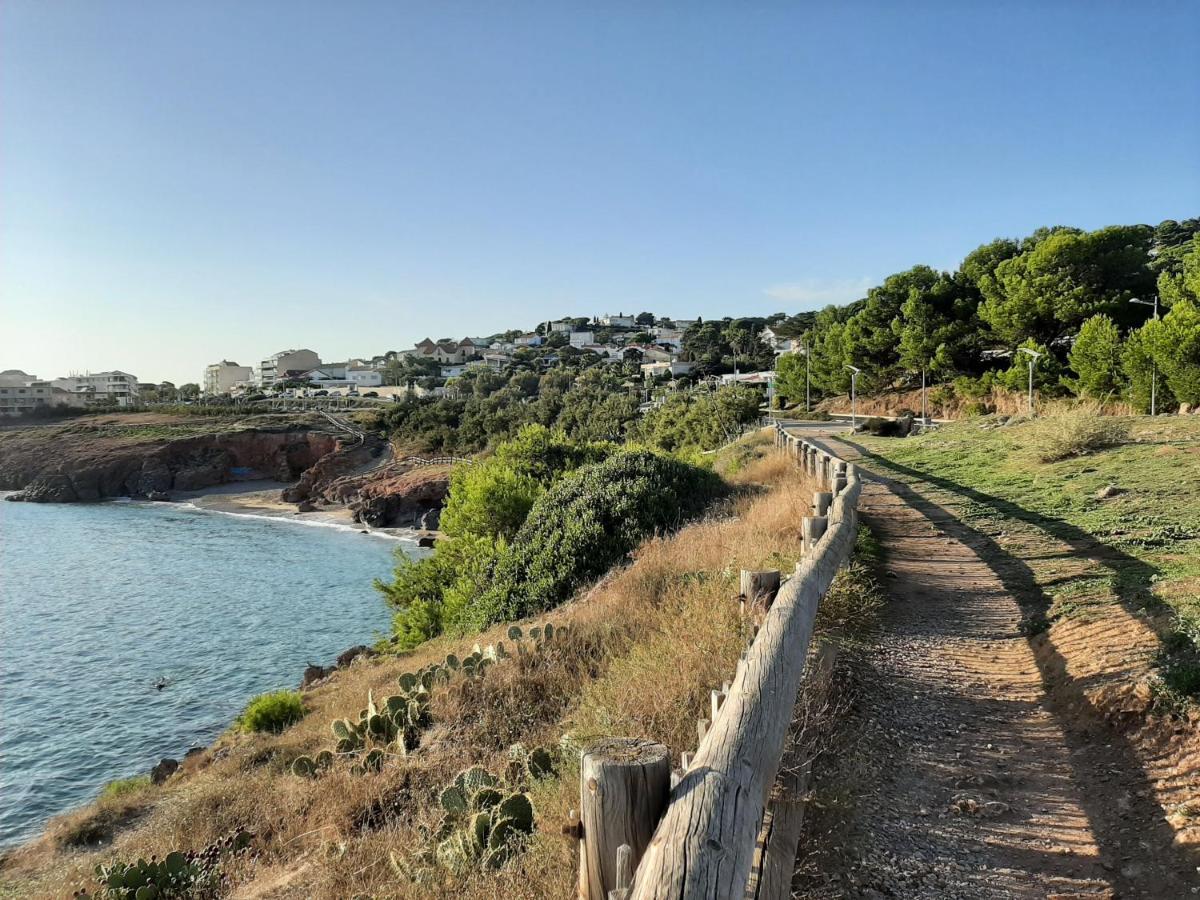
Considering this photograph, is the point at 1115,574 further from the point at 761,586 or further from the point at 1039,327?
the point at 1039,327

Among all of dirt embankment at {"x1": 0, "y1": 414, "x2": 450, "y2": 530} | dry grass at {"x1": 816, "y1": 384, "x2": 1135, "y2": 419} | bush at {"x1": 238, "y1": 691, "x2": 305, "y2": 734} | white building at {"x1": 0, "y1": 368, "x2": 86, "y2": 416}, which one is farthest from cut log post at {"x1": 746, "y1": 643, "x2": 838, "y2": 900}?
white building at {"x1": 0, "y1": 368, "x2": 86, "y2": 416}

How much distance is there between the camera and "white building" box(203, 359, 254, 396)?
185125 millimetres

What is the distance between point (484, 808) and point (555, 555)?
8.89 meters

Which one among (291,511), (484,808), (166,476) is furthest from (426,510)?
(484,808)

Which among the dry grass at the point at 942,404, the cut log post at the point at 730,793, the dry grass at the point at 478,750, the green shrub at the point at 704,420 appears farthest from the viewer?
the green shrub at the point at 704,420

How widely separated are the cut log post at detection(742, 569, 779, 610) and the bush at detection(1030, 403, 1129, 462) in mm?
13380

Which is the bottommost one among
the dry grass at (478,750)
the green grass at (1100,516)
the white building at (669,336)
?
the dry grass at (478,750)

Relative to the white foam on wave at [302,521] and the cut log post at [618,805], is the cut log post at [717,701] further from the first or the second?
the white foam on wave at [302,521]

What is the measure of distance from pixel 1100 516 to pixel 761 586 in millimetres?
7120

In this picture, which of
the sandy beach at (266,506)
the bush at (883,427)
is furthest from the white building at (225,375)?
the bush at (883,427)

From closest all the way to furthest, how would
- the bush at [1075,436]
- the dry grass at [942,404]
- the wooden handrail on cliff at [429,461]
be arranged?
the bush at [1075,436] < the dry grass at [942,404] < the wooden handrail on cliff at [429,461]

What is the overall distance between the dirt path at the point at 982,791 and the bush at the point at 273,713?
1094cm

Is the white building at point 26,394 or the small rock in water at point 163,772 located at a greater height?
the white building at point 26,394

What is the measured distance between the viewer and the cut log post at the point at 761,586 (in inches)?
214
